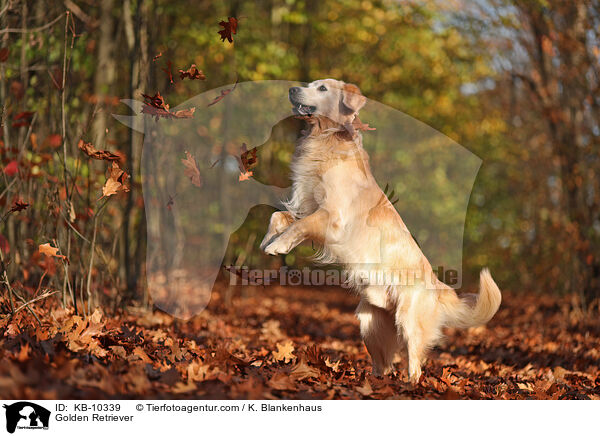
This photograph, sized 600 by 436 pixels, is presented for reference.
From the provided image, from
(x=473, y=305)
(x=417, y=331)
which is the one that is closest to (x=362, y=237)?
(x=417, y=331)

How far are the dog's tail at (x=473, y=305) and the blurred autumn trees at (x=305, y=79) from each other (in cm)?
187

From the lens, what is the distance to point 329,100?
418 cm

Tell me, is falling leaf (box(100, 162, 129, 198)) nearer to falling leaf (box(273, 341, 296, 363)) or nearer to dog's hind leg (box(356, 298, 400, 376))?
falling leaf (box(273, 341, 296, 363))

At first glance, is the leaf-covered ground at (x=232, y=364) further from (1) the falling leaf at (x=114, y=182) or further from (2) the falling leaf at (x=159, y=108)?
(2) the falling leaf at (x=159, y=108)

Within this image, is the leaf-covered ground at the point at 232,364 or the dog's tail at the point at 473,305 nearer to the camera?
the leaf-covered ground at the point at 232,364

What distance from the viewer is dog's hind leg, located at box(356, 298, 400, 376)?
13.5ft

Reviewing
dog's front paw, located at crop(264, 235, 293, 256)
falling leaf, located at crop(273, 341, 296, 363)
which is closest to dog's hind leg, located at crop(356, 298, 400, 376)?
falling leaf, located at crop(273, 341, 296, 363)

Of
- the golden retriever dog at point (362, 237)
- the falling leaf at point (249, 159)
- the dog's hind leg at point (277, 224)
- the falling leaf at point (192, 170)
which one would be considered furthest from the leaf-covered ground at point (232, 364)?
the falling leaf at point (249, 159)

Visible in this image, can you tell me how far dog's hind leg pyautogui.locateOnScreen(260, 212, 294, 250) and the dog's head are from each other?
0.80 m

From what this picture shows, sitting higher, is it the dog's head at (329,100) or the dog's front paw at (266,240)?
the dog's head at (329,100)

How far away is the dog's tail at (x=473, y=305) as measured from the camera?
3998 millimetres
